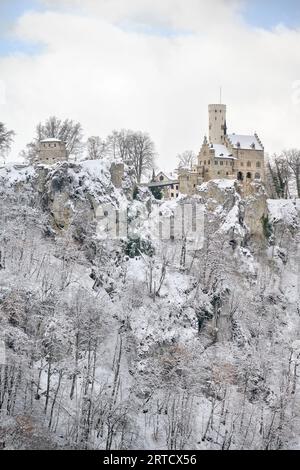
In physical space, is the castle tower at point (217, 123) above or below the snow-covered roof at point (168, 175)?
above

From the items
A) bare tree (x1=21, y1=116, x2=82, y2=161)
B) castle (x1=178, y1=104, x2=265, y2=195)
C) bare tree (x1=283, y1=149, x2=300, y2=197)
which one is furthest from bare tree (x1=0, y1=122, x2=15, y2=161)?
bare tree (x1=283, y1=149, x2=300, y2=197)

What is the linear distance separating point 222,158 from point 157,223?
48.4ft

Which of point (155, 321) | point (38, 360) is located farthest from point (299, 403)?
point (38, 360)

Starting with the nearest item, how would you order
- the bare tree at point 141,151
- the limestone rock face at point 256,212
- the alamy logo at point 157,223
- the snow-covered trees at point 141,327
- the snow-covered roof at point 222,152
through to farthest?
the snow-covered trees at point 141,327
the alamy logo at point 157,223
the limestone rock face at point 256,212
the snow-covered roof at point 222,152
the bare tree at point 141,151

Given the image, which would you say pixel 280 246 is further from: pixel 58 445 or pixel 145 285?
pixel 58 445

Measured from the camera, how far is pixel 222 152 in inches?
3312

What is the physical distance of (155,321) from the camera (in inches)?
2408

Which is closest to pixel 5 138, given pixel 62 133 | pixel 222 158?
pixel 62 133

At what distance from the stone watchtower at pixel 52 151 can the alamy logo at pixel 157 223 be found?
32.9 ft

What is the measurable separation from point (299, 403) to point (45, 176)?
32.8 metres

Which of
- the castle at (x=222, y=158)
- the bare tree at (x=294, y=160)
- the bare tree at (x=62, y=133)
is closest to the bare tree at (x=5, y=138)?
the bare tree at (x=62, y=133)

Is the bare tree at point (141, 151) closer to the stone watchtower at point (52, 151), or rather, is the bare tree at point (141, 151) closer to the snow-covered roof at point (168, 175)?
the snow-covered roof at point (168, 175)

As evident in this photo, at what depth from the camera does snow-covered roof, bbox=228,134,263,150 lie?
8631cm

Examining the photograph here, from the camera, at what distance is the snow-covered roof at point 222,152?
3264 inches
